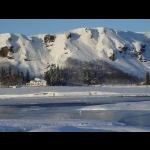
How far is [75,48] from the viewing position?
131 m

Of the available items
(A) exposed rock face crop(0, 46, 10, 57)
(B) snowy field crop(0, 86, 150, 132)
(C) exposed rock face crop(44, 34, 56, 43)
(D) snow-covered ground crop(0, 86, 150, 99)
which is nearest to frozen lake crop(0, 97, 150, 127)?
(B) snowy field crop(0, 86, 150, 132)

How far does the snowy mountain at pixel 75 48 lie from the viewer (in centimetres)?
10700

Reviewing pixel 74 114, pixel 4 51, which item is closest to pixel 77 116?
pixel 74 114

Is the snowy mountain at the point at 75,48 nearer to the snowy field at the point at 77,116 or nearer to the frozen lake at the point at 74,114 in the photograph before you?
the snowy field at the point at 77,116

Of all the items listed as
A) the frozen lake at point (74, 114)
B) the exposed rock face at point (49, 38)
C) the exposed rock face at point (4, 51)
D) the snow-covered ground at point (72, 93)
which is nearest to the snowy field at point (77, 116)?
the frozen lake at point (74, 114)

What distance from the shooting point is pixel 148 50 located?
362 ft
